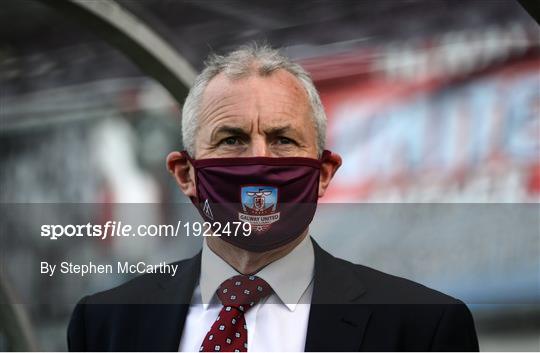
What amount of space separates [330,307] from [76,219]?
192cm

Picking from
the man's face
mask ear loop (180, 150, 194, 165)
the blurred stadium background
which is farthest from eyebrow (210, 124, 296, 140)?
the blurred stadium background

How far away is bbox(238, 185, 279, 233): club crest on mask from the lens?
3.23 meters

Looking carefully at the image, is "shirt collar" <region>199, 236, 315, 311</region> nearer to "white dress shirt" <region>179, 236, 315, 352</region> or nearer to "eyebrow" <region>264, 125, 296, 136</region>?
"white dress shirt" <region>179, 236, 315, 352</region>

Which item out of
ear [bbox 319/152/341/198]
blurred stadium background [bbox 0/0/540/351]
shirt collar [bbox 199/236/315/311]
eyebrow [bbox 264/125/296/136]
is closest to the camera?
shirt collar [bbox 199/236/315/311]

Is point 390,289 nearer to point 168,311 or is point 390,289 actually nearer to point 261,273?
point 261,273

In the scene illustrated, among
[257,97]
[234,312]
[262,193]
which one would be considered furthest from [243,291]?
[257,97]

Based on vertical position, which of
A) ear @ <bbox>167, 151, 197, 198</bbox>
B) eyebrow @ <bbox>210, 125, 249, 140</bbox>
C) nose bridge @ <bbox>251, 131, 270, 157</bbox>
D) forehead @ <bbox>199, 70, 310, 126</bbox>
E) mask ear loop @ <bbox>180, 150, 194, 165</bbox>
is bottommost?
ear @ <bbox>167, 151, 197, 198</bbox>

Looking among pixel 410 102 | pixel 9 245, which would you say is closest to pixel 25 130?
pixel 9 245

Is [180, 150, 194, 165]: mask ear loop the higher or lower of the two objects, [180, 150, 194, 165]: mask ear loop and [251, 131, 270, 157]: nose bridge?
the lower

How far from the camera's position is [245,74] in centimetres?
333

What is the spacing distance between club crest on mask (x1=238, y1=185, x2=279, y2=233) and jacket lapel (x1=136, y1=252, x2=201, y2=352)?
24cm

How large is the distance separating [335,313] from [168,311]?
539mm

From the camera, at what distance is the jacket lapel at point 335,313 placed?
3.03 metres

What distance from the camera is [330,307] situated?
3.07 m
